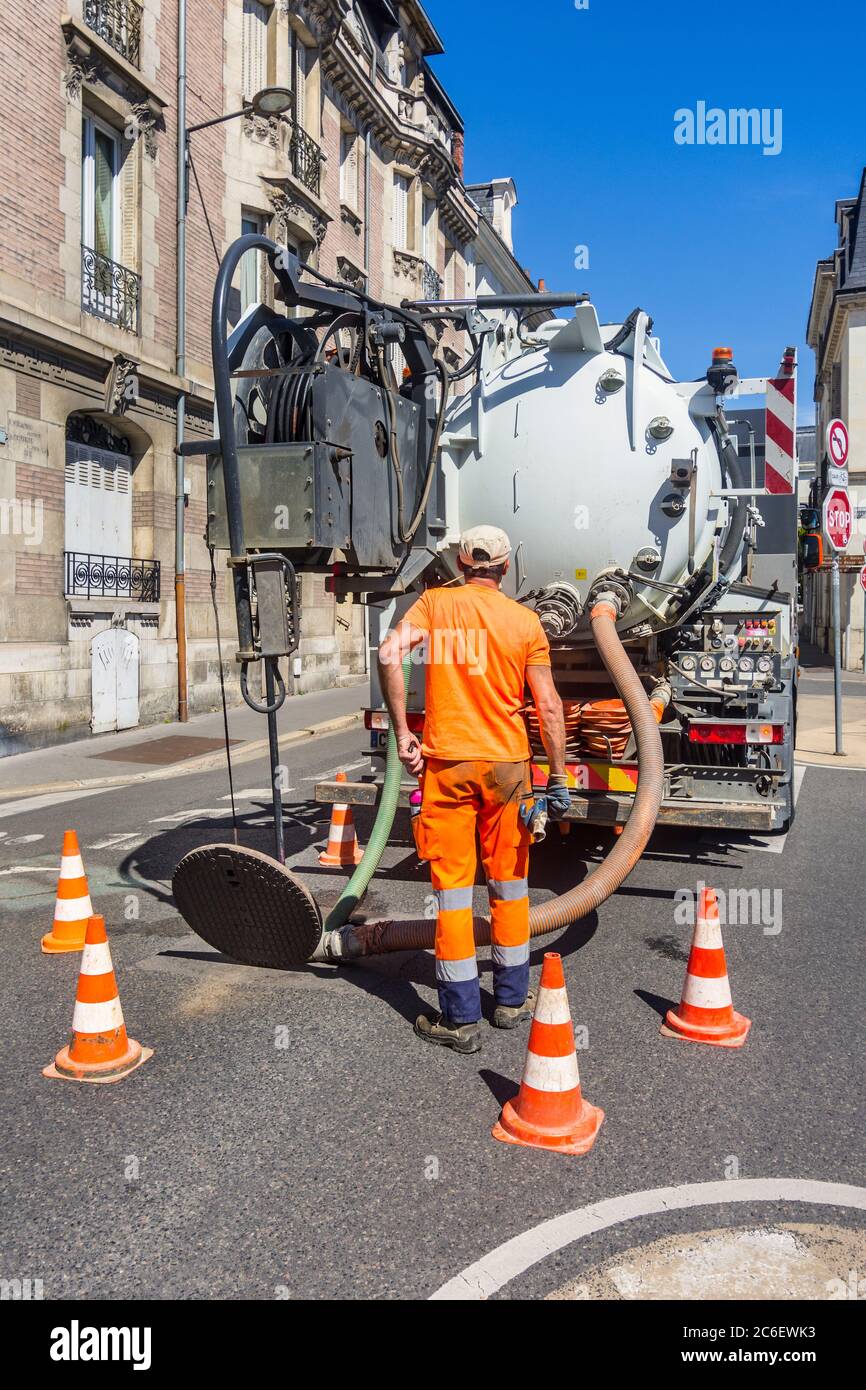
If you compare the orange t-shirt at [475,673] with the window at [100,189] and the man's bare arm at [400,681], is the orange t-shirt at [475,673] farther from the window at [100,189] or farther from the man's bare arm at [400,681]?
the window at [100,189]

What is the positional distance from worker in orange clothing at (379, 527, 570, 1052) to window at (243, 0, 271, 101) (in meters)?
16.7

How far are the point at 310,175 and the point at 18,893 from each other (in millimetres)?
17179

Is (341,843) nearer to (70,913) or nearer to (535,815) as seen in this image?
(70,913)

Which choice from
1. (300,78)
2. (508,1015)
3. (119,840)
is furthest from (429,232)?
(508,1015)

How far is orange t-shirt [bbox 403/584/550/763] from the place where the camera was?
414 centimetres

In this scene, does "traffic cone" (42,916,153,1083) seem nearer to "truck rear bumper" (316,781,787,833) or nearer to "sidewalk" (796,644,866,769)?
"truck rear bumper" (316,781,787,833)

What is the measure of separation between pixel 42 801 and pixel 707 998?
7405 mm

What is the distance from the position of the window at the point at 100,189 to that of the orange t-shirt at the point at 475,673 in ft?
39.1

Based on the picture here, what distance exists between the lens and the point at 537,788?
5.91m

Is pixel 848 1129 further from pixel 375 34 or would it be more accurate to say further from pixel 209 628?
pixel 375 34

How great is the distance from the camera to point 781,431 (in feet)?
24.6

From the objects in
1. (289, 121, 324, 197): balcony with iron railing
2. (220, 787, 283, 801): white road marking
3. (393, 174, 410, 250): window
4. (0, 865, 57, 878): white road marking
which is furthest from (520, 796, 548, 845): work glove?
(393, 174, 410, 250): window

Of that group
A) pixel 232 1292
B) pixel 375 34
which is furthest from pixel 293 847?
pixel 375 34

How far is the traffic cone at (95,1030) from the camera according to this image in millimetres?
3768
